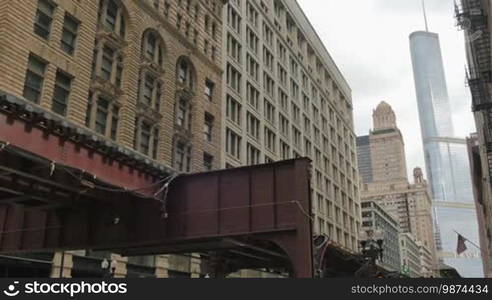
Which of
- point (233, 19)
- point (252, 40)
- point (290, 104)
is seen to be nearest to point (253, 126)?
point (252, 40)

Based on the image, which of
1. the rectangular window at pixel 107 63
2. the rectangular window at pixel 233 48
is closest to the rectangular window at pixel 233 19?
the rectangular window at pixel 233 48

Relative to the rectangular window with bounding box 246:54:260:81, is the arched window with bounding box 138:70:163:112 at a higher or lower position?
lower

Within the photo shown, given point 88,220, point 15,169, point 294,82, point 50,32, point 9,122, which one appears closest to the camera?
point 9,122

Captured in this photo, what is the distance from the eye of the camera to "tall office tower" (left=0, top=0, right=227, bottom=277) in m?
30.0

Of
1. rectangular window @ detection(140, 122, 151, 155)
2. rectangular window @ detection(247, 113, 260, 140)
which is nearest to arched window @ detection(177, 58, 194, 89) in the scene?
rectangular window @ detection(140, 122, 151, 155)

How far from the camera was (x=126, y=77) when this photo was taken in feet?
A: 123

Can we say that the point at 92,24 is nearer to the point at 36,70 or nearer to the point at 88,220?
the point at 36,70

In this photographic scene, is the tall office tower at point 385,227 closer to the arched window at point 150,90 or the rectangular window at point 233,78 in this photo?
the rectangular window at point 233,78

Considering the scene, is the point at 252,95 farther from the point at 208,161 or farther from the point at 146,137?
the point at 146,137

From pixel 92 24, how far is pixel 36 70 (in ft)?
21.3

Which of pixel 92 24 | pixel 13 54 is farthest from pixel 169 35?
pixel 13 54

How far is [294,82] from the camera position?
7925 centimetres

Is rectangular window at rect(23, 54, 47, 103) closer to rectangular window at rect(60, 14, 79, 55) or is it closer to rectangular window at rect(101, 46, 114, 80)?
rectangular window at rect(60, 14, 79, 55)

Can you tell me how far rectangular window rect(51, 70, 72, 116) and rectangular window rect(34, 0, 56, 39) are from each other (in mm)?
2534
